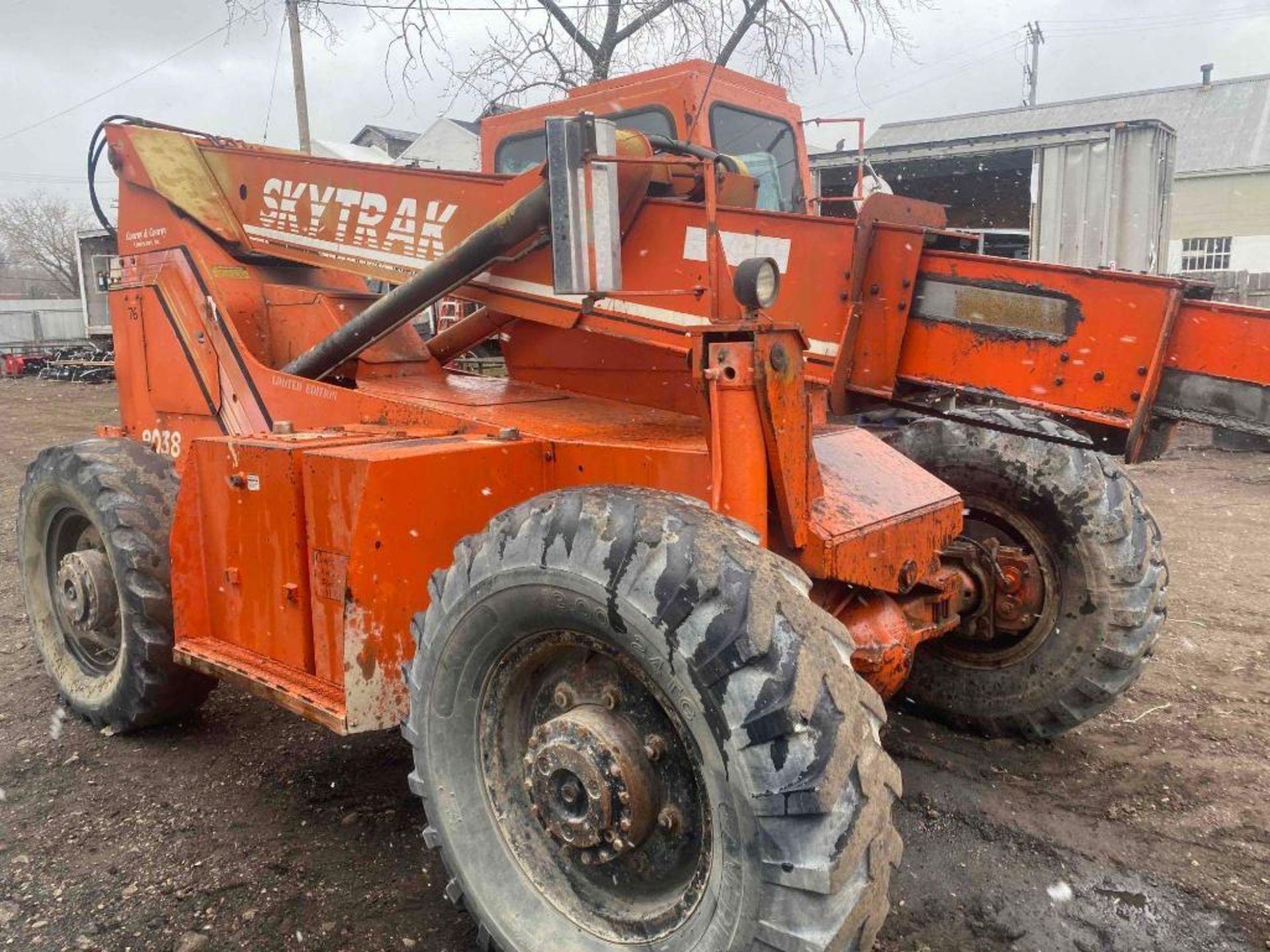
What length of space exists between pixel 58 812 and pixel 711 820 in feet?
8.88

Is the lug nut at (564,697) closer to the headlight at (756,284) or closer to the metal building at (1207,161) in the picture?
the headlight at (756,284)

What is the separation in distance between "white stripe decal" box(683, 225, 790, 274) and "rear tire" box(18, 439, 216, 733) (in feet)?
7.88

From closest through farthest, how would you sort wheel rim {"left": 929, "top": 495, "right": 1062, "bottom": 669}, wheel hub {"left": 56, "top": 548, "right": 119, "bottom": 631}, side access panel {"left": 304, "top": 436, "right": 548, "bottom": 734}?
1. side access panel {"left": 304, "top": 436, "right": 548, "bottom": 734}
2. wheel rim {"left": 929, "top": 495, "right": 1062, "bottom": 669}
3. wheel hub {"left": 56, "top": 548, "right": 119, "bottom": 631}

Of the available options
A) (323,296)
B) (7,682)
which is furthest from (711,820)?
(7,682)

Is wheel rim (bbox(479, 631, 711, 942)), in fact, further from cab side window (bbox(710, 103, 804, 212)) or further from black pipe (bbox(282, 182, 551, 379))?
cab side window (bbox(710, 103, 804, 212))

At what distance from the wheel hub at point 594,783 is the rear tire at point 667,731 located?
16mm

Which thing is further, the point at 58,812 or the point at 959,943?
the point at 58,812

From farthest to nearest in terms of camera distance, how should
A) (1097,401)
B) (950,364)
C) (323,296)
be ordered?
1. (323,296)
2. (950,364)
3. (1097,401)

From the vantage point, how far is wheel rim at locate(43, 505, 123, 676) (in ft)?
13.9

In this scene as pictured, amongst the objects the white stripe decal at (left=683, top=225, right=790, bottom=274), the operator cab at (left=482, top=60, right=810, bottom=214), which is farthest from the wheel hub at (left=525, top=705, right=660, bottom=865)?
the operator cab at (left=482, top=60, right=810, bottom=214)

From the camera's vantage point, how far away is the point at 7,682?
5.05 m

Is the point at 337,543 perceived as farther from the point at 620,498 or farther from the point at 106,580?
the point at 106,580

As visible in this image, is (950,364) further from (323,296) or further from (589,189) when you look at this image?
(323,296)

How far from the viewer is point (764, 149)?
5.52 meters
